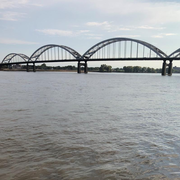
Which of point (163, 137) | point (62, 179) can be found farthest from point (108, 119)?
point (62, 179)

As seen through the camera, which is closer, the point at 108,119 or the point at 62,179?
the point at 62,179

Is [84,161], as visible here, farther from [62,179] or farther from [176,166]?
[176,166]

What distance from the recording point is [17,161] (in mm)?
3715

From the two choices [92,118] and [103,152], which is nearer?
[103,152]

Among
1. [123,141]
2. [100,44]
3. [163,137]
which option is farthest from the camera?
[100,44]

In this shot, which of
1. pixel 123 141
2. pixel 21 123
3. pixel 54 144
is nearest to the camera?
pixel 54 144

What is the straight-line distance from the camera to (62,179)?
3.15 meters

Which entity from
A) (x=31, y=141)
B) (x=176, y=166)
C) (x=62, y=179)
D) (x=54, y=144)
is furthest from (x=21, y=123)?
(x=176, y=166)

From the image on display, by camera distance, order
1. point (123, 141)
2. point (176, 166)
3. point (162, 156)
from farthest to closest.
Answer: point (123, 141) → point (162, 156) → point (176, 166)

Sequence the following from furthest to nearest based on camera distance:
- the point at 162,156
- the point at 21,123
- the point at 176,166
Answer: the point at 21,123 < the point at 162,156 < the point at 176,166

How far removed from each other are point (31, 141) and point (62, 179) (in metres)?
1.87

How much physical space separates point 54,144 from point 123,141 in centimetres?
162

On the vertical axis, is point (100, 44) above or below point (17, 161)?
above

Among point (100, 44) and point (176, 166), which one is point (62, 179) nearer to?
point (176, 166)
